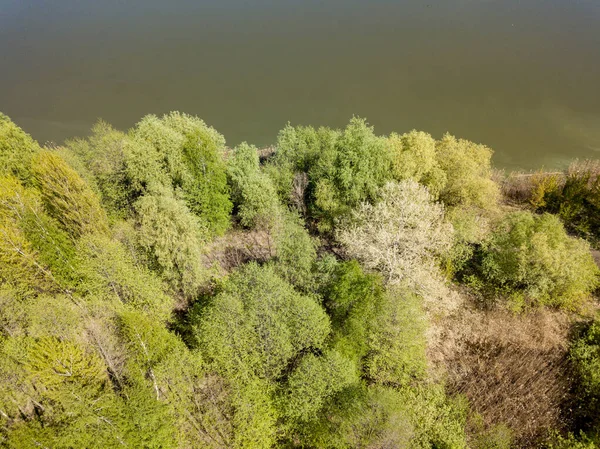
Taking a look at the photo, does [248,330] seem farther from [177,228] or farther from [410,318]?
[410,318]

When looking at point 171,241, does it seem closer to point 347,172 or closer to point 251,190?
point 251,190

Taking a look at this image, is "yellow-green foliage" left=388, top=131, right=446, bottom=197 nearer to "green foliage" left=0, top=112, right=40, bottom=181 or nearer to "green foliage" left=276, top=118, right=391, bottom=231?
"green foliage" left=276, top=118, right=391, bottom=231

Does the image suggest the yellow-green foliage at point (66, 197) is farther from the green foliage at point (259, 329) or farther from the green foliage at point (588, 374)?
the green foliage at point (588, 374)

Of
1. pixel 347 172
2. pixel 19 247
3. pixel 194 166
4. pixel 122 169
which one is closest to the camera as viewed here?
pixel 19 247

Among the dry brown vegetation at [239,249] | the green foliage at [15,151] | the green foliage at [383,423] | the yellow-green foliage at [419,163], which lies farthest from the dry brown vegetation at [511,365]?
the green foliage at [15,151]

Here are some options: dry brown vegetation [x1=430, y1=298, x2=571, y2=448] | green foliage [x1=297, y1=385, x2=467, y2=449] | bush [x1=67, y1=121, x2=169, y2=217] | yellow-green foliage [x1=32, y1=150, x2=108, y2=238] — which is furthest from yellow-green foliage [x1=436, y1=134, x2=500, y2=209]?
yellow-green foliage [x1=32, y1=150, x2=108, y2=238]

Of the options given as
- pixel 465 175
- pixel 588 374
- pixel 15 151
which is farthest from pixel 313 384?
pixel 15 151

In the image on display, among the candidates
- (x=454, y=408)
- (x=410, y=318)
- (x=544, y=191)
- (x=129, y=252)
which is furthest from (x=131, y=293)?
(x=544, y=191)
